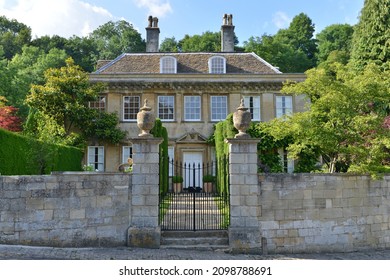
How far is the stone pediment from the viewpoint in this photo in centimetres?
2094

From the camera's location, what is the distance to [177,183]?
1862 centimetres

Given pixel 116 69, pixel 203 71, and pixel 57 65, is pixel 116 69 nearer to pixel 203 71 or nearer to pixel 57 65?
pixel 203 71

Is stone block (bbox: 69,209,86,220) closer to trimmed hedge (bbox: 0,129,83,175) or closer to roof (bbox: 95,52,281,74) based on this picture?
trimmed hedge (bbox: 0,129,83,175)

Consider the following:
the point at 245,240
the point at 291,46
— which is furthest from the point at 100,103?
the point at 291,46

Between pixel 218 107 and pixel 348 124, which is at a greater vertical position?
pixel 218 107

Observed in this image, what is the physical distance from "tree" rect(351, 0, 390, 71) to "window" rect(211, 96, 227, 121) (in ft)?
36.2

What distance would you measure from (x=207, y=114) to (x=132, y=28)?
43.5 metres

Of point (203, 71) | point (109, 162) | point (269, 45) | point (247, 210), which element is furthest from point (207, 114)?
point (269, 45)

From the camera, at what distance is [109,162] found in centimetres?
2103

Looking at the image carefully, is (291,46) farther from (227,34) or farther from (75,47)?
(75,47)

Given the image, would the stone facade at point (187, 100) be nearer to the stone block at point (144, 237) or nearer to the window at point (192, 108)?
the window at point (192, 108)

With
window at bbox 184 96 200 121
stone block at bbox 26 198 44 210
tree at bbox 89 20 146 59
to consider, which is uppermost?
tree at bbox 89 20 146 59

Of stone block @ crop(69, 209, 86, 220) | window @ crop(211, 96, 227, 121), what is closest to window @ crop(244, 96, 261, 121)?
window @ crop(211, 96, 227, 121)

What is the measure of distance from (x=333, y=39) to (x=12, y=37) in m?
46.9
